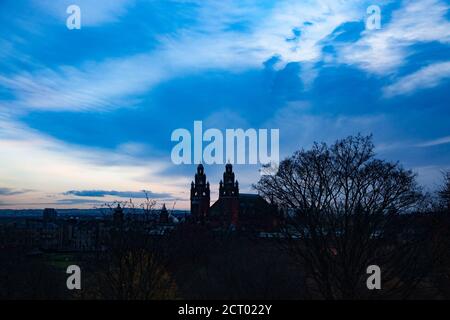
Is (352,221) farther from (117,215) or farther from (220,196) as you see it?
(220,196)

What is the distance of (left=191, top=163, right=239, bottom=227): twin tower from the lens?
95.1 metres

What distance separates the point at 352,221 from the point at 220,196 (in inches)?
3133

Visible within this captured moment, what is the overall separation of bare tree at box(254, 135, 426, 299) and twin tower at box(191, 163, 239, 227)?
237 ft

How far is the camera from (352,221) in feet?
66.8

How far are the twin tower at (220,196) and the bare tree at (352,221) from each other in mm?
72106

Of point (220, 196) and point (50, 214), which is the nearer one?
point (220, 196)

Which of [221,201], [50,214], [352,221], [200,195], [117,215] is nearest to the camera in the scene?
[352,221]

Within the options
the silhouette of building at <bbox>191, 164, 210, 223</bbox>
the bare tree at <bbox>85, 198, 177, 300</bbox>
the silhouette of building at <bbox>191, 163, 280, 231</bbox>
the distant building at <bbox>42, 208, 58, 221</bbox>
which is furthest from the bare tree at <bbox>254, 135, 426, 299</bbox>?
the distant building at <bbox>42, 208, 58, 221</bbox>

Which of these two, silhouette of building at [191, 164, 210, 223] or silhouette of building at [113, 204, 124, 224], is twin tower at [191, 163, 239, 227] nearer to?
silhouette of building at [191, 164, 210, 223]

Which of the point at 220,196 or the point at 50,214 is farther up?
the point at 220,196

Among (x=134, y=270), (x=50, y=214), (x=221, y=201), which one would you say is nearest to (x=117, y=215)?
(x=134, y=270)

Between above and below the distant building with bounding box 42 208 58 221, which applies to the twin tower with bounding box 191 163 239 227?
above
